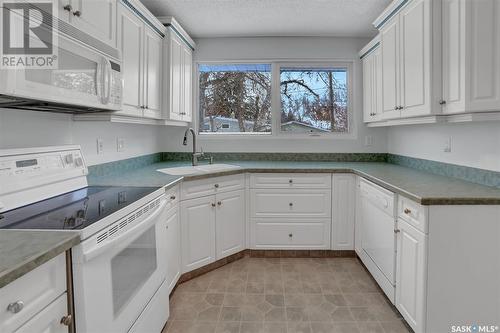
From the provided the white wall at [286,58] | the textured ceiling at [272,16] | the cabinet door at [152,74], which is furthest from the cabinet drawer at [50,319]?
the white wall at [286,58]

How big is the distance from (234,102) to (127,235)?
2.61 m

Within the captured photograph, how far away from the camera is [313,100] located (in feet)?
12.1

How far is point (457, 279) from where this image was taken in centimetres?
167

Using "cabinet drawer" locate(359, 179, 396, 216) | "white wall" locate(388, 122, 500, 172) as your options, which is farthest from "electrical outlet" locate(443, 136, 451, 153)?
"cabinet drawer" locate(359, 179, 396, 216)

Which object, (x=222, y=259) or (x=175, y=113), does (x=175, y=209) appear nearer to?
(x=222, y=259)

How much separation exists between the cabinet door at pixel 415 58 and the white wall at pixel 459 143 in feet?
1.22

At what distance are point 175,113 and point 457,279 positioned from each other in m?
2.52

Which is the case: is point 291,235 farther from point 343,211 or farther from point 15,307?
point 15,307

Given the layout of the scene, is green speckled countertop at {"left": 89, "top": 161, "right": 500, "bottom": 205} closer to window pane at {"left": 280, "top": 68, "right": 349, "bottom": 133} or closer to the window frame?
the window frame

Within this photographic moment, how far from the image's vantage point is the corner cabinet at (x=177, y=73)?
281 cm

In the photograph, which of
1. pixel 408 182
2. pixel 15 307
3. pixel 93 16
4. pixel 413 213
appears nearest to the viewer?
pixel 15 307

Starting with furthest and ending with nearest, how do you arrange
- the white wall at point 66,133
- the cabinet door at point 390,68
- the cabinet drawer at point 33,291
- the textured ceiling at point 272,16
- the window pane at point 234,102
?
the window pane at point 234,102
the textured ceiling at point 272,16
the cabinet door at point 390,68
the white wall at point 66,133
the cabinet drawer at point 33,291

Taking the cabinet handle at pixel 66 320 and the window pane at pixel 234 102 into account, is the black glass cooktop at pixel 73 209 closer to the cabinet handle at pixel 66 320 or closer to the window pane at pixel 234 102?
the cabinet handle at pixel 66 320

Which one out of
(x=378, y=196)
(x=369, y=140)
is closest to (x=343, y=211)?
(x=378, y=196)
